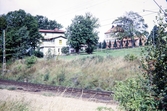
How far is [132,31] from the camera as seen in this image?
74.1 m

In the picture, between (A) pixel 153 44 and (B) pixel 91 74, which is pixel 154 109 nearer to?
(A) pixel 153 44

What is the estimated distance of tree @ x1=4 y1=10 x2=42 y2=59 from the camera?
40.3m

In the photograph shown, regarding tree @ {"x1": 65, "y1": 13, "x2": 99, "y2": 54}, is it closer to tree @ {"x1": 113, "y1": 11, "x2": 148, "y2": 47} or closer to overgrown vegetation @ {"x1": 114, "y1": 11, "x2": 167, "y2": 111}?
tree @ {"x1": 113, "y1": 11, "x2": 148, "y2": 47}

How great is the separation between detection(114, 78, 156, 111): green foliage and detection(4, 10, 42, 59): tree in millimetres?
36056

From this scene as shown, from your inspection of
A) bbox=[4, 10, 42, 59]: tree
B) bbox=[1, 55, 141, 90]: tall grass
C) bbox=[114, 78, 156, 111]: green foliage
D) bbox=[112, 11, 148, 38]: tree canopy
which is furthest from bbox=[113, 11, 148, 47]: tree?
bbox=[114, 78, 156, 111]: green foliage

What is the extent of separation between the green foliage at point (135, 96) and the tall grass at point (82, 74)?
31.5 ft

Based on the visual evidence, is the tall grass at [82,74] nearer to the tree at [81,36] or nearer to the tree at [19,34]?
the tree at [19,34]

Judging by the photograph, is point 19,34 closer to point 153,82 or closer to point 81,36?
point 81,36

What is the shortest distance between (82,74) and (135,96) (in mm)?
16385

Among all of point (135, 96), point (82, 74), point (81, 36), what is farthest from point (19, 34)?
point (135, 96)

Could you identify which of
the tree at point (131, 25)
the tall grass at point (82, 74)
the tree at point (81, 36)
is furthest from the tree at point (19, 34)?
the tree at point (131, 25)

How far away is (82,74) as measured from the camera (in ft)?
65.9

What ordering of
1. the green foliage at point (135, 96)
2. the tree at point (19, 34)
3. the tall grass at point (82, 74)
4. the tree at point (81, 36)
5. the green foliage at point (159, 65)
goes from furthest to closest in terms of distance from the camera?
1. the tree at point (81, 36)
2. the tree at point (19, 34)
3. the tall grass at point (82, 74)
4. the green foliage at point (135, 96)
5. the green foliage at point (159, 65)

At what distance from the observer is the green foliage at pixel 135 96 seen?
3.53m
